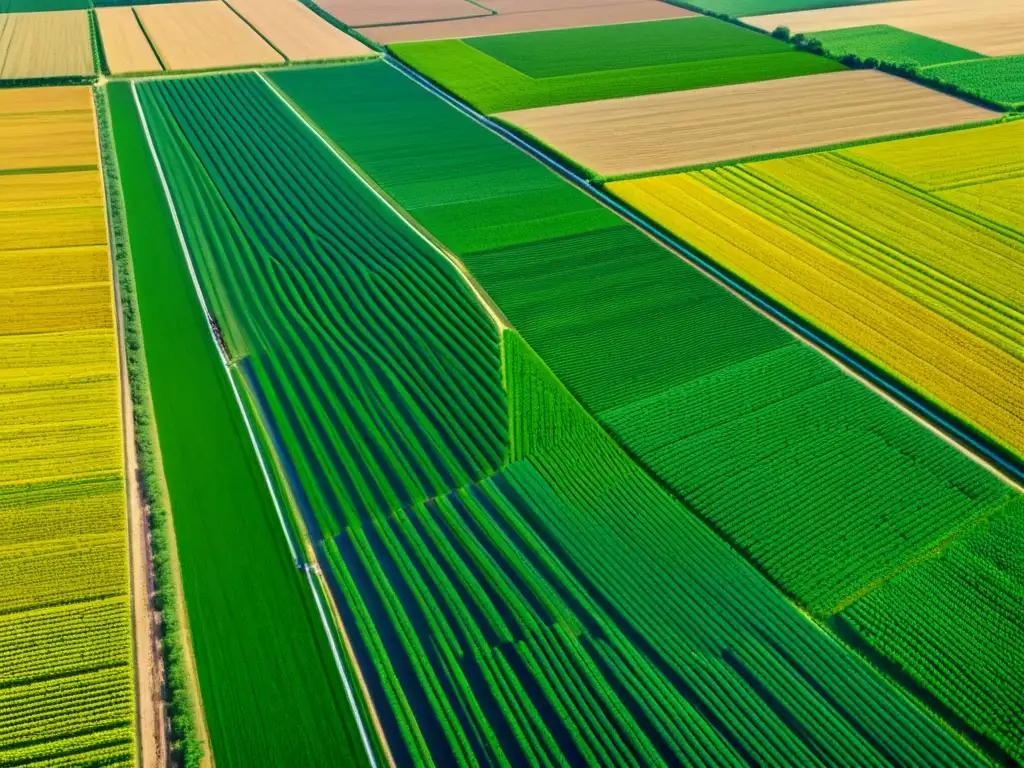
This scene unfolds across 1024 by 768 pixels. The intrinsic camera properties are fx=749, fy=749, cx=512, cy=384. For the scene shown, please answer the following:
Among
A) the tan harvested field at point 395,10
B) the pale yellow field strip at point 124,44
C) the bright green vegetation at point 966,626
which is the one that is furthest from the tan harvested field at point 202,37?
the bright green vegetation at point 966,626

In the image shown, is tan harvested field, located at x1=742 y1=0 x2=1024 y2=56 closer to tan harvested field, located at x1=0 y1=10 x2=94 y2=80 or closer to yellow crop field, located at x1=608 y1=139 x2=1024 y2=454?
yellow crop field, located at x1=608 y1=139 x2=1024 y2=454

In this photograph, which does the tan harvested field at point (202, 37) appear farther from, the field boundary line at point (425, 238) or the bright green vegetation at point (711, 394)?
the bright green vegetation at point (711, 394)

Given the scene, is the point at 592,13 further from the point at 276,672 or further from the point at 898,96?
the point at 276,672

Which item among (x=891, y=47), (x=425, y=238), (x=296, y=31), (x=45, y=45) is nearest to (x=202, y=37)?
(x=296, y=31)

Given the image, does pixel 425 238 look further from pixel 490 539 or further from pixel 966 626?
pixel 966 626

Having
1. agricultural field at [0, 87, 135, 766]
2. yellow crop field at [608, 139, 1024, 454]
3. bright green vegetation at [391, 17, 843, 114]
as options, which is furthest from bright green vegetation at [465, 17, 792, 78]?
agricultural field at [0, 87, 135, 766]

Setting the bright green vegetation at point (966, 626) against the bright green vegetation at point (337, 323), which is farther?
the bright green vegetation at point (337, 323)
